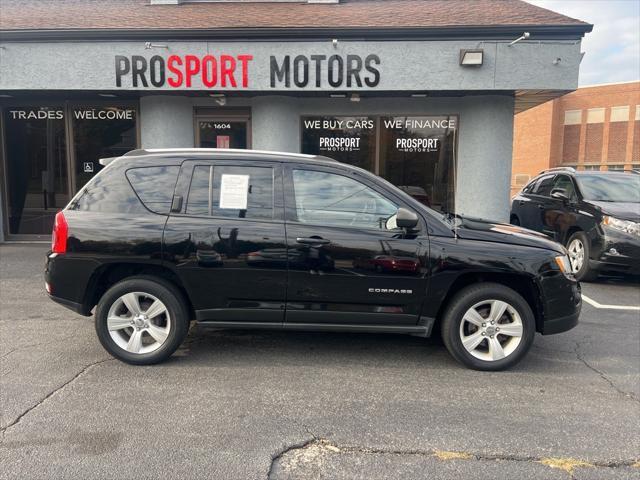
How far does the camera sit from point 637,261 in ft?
23.8

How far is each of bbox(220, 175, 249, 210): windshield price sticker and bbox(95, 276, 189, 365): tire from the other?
2.97 ft

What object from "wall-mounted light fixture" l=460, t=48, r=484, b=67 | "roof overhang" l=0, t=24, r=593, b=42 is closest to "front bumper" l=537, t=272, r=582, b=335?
"wall-mounted light fixture" l=460, t=48, r=484, b=67

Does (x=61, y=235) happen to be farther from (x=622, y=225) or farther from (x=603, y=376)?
(x=622, y=225)

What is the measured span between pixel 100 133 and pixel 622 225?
32.7 feet

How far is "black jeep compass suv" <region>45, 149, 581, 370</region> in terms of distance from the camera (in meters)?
4.26

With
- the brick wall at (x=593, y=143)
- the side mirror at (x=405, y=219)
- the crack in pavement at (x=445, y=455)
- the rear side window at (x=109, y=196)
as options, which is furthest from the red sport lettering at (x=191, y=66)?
the brick wall at (x=593, y=143)

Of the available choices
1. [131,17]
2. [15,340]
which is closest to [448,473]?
[15,340]

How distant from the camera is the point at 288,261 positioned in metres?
4.26

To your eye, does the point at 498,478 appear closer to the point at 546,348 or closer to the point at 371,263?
the point at 371,263

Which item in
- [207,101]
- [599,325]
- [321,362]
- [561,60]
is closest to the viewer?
[321,362]

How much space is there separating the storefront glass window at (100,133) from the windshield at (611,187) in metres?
8.86

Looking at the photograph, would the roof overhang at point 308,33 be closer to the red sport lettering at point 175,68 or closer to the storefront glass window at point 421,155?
the red sport lettering at point 175,68

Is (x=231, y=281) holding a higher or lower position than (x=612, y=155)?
lower

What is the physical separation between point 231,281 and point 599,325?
4339mm
